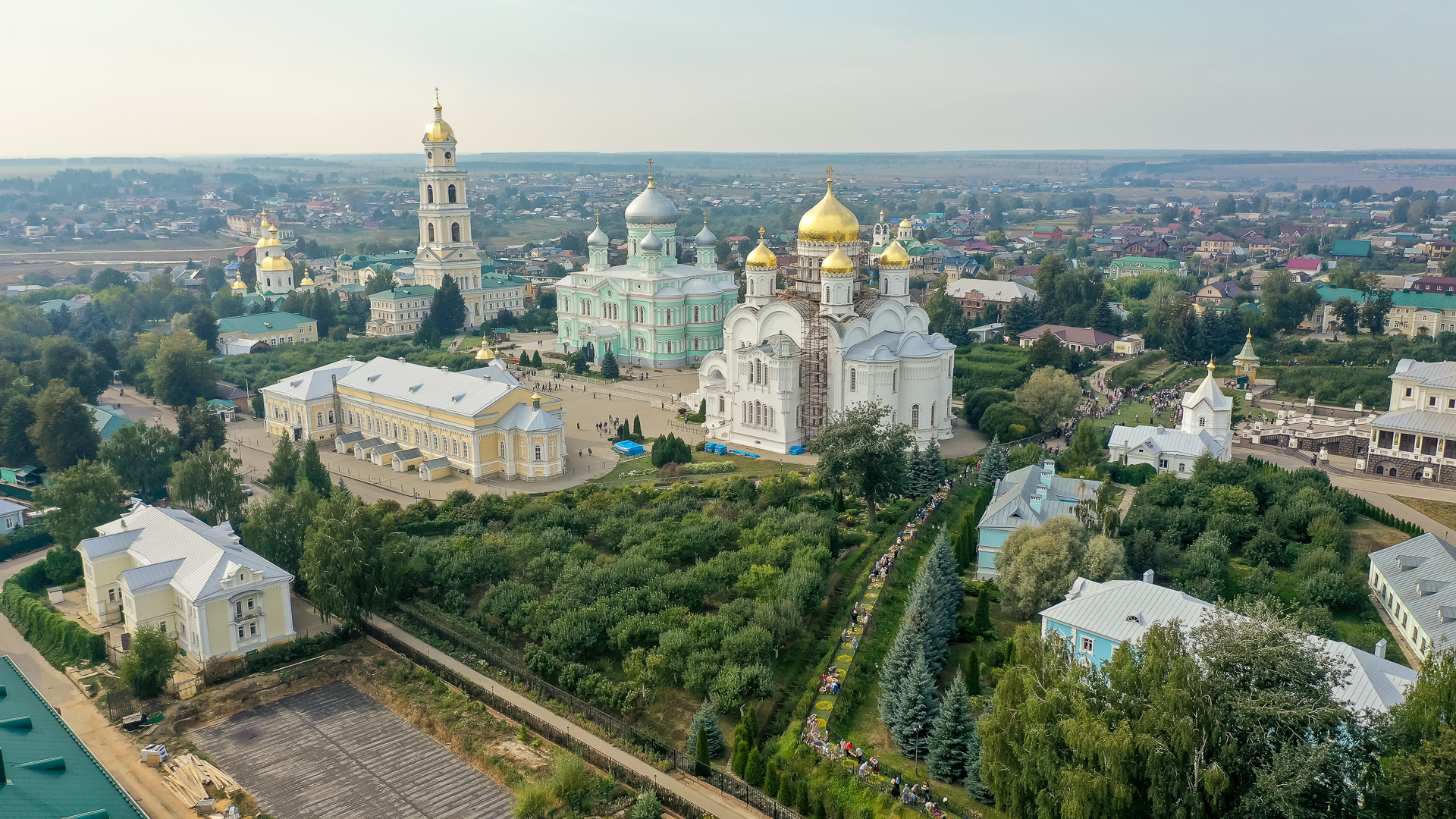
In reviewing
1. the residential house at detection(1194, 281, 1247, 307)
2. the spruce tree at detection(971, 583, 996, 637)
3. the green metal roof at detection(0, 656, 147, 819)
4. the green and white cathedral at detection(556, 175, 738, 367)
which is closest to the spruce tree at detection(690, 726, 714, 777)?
the spruce tree at detection(971, 583, 996, 637)

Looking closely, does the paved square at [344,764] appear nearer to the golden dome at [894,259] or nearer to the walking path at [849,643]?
the walking path at [849,643]

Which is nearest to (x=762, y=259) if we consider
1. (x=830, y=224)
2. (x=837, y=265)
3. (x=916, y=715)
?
(x=830, y=224)

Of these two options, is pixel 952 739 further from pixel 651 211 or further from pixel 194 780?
pixel 651 211

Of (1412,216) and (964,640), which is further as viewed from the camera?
(1412,216)

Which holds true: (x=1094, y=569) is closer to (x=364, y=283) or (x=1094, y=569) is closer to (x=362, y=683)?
(x=362, y=683)

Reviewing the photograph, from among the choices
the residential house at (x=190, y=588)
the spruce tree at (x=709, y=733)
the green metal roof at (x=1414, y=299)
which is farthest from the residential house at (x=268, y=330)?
the green metal roof at (x=1414, y=299)

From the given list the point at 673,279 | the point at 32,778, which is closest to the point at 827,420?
the point at 673,279

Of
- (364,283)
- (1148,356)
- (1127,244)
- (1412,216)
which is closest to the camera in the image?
(1148,356)
